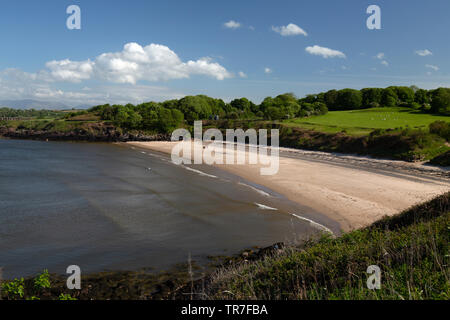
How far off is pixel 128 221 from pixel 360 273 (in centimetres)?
1373

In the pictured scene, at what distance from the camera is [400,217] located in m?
10.9

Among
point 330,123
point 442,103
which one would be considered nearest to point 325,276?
point 330,123

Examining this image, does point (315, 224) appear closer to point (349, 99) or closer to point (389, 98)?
point (389, 98)

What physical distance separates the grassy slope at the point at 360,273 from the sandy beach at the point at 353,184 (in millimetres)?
8671

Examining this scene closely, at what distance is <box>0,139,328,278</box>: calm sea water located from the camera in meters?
12.8

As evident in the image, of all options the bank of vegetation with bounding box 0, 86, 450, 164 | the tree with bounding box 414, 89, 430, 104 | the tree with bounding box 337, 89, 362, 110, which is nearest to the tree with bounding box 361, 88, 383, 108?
the bank of vegetation with bounding box 0, 86, 450, 164

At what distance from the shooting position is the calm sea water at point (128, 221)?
12828mm

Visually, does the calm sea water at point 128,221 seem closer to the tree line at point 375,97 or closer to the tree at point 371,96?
the tree line at point 375,97
